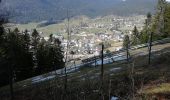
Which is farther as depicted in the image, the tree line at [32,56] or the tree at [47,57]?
the tree at [47,57]

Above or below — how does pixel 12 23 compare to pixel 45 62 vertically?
above

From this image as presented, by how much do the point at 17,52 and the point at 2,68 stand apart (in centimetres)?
3102

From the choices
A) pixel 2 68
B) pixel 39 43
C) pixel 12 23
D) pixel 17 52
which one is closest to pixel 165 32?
pixel 39 43

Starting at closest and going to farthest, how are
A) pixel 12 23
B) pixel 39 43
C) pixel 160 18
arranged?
1. pixel 12 23
2. pixel 39 43
3. pixel 160 18

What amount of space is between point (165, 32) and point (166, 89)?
76.9 meters

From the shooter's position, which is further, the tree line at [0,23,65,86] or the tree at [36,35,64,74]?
the tree at [36,35,64,74]

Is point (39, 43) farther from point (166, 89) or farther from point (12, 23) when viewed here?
point (166, 89)

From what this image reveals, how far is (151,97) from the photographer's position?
21.0 metres

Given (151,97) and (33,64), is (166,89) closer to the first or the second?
(151,97)

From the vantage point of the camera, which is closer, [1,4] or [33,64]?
[1,4]

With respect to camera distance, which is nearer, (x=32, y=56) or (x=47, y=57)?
(x=32, y=56)

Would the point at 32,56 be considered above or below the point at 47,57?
above

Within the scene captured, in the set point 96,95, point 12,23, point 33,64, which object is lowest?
point 33,64

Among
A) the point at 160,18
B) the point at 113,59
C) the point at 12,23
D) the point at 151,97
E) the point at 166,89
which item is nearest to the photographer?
the point at 151,97
